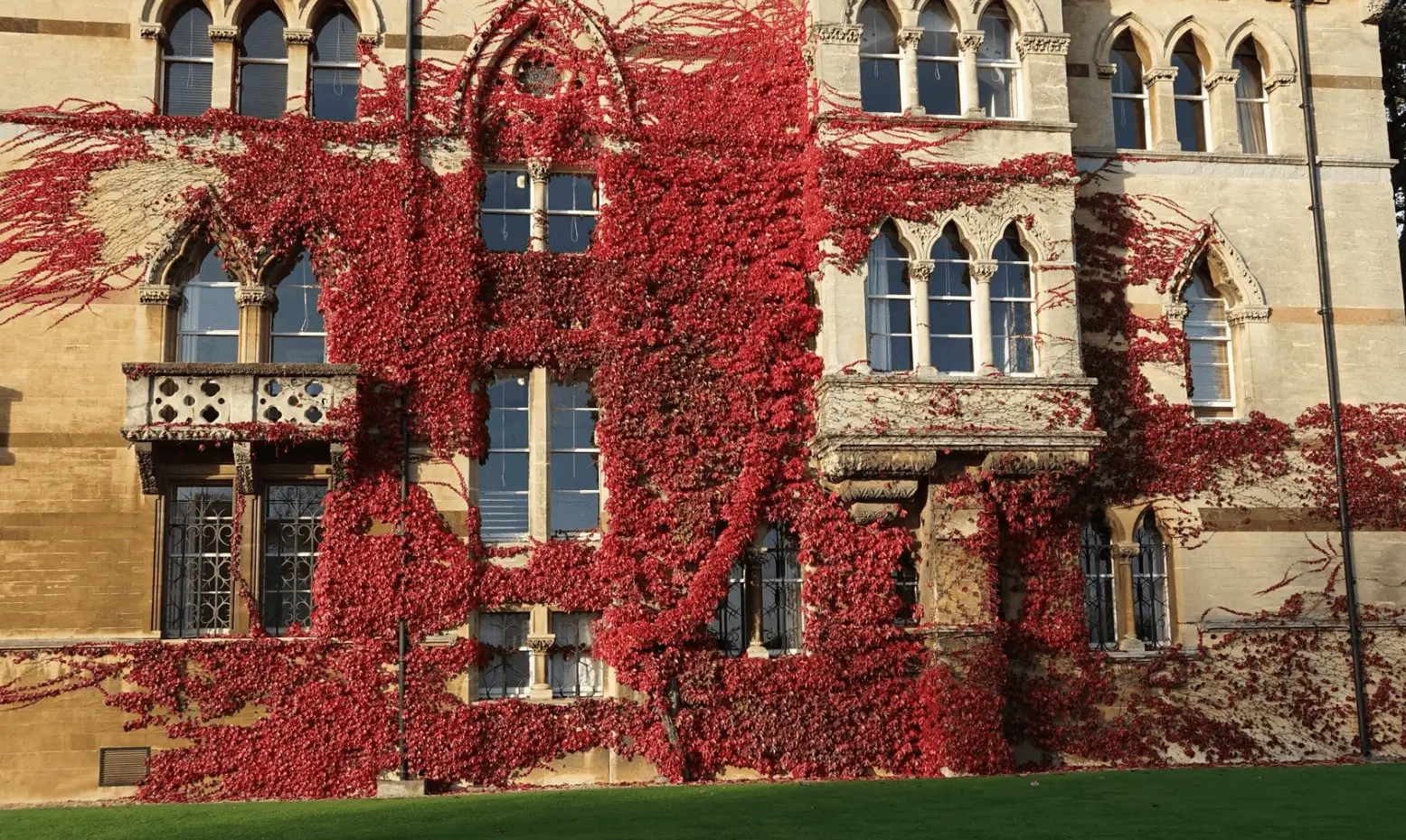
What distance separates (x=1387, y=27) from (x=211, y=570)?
23.4m

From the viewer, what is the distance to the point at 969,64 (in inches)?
763

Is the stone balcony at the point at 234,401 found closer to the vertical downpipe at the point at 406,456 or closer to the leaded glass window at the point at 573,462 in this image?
the vertical downpipe at the point at 406,456

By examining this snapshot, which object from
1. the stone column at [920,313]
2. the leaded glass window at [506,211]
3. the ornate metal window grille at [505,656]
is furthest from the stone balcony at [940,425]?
the leaded glass window at [506,211]

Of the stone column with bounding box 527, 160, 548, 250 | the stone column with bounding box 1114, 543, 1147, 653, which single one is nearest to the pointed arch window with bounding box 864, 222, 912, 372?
the stone column with bounding box 1114, 543, 1147, 653

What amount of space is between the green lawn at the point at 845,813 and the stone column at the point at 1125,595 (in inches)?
117

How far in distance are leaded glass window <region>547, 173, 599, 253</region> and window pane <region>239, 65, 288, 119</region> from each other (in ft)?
13.0

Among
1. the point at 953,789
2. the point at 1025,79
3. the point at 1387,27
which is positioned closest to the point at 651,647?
the point at 953,789

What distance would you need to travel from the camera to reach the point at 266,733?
17.2m

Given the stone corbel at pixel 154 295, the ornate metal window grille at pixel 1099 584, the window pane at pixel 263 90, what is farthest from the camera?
the ornate metal window grille at pixel 1099 584

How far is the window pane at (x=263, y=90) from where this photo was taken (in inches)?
749

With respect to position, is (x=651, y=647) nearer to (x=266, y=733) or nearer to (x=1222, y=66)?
(x=266, y=733)

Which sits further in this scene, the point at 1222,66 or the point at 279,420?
the point at 1222,66

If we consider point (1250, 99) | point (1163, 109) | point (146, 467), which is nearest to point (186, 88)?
point (146, 467)

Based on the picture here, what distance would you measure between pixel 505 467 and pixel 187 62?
730cm
